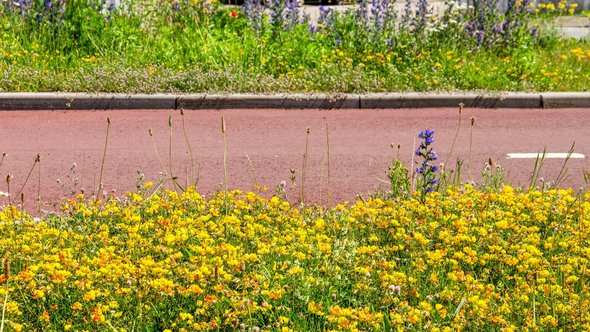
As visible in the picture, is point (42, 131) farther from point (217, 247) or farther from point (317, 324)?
point (317, 324)

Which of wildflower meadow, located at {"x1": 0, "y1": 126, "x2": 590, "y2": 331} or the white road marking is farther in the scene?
the white road marking

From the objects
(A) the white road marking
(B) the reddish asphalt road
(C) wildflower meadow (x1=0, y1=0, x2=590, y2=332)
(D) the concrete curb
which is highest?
(C) wildflower meadow (x1=0, y1=0, x2=590, y2=332)

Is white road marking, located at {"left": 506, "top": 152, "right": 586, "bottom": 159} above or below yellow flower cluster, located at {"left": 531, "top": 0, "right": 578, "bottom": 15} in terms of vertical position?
below

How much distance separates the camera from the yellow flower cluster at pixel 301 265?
4.71 metres

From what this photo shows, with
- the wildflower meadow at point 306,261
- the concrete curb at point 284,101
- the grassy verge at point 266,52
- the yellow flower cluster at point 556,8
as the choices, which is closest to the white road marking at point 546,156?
the wildflower meadow at point 306,261

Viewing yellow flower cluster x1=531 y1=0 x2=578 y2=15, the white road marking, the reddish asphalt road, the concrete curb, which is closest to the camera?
the reddish asphalt road

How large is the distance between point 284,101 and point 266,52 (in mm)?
1540

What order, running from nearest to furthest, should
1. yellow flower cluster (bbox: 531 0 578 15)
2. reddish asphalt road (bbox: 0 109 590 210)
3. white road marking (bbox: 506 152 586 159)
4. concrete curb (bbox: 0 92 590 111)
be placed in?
reddish asphalt road (bbox: 0 109 590 210) < white road marking (bbox: 506 152 586 159) < concrete curb (bbox: 0 92 590 111) < yellow flower cluster (bbox: 531 0 578 15)

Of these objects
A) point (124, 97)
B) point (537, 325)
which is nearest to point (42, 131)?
point (124, 97)

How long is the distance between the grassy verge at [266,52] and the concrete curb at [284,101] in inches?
8.5

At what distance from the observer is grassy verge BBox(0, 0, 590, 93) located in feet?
37.1

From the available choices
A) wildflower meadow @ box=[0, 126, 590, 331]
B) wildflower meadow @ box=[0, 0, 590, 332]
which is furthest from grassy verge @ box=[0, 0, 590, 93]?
wildflower meadow @ box=[0, 126, 590, 331]

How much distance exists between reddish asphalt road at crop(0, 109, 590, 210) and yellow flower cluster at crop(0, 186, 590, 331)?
1374 millimetres

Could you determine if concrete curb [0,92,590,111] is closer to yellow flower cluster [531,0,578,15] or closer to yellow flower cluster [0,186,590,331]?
yellow flower cluster [531,0,578,15]
